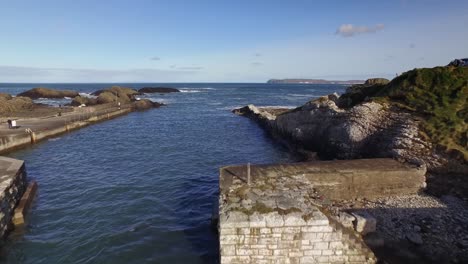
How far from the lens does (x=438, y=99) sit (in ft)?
62.9

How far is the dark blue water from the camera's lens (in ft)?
37.3

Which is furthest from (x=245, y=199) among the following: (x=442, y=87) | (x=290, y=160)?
(x=442, y=87)

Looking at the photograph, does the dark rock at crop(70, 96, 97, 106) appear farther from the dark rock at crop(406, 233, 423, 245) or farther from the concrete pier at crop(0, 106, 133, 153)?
the dark rock at crop(406, 233, 423, 245)

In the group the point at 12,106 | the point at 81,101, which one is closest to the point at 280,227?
the point at 12,106

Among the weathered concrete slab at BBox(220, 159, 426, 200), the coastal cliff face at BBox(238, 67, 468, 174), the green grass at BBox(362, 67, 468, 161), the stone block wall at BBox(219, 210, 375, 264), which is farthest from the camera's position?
the green grass at BBox(362, 67, 468, 161)

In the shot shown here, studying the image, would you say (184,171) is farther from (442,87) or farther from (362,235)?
(442,87)

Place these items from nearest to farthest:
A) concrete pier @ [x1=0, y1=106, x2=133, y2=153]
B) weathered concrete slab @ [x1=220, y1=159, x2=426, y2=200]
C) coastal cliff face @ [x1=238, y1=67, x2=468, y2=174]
A: weathered concrete slab @ [x1=220, y1=159, x2=426, y2=200] → coastal cliff face @ [x1=238, y1=67, x2=468, y2=174] → concrete pier @ [x1=0, y1=106, x2=133, y2=153]

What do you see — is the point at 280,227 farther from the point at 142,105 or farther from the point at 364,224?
the point at 142,105

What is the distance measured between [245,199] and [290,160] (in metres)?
13.5

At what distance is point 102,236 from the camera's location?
12.2 metres

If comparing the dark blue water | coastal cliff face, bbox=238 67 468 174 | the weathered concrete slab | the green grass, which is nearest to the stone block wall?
the dark blue water

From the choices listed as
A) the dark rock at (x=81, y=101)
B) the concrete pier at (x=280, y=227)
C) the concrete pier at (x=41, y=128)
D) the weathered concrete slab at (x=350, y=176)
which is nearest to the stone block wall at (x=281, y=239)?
the concrete pier at (x=280, y=227)

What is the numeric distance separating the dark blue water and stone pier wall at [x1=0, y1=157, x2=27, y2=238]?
2.75 feet

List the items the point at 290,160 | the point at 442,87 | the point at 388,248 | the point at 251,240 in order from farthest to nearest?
the point at 290,160 < the point at 442,87 < the point at 388,248 < the point at 251,240
